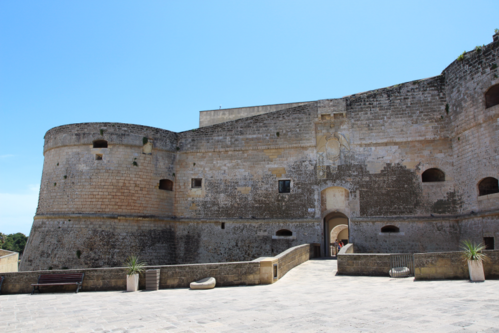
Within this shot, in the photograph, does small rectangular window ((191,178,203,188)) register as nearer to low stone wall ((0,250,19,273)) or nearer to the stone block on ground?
the stone block on ground

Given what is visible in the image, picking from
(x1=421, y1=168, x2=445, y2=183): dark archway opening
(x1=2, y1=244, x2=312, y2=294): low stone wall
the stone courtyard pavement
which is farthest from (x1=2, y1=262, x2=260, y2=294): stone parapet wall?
(x1=421, y1=168, x2=445, y2=183): dark archway opening

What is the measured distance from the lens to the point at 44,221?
17891 millimetres

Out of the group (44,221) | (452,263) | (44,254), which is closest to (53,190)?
(44,221)

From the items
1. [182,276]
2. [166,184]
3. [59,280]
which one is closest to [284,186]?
[166,184]

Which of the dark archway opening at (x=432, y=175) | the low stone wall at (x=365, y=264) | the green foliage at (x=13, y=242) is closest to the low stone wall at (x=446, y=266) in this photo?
the low stone wall at (x=365, y=264)

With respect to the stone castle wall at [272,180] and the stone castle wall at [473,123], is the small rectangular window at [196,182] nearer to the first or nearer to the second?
the stone castle wall at [272,180]

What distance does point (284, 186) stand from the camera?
18.3 meters

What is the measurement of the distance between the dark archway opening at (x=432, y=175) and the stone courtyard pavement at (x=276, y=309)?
8.54 metres

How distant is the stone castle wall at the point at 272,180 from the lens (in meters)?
16.0

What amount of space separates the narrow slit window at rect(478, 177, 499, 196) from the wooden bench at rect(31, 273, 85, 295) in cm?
1454

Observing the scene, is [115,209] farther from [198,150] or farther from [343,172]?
[343,172]

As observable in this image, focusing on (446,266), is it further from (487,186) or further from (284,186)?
(284,186)

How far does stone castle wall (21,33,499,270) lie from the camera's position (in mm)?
16000

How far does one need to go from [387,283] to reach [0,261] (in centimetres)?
2177
